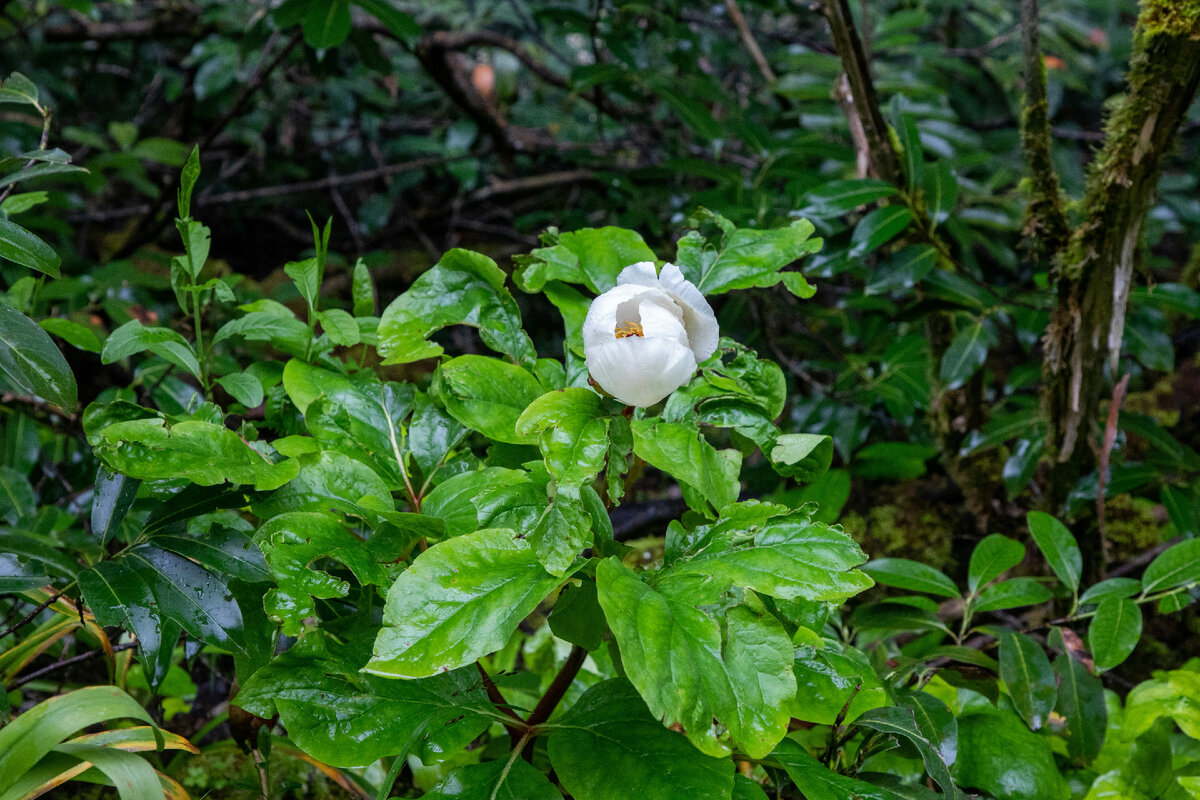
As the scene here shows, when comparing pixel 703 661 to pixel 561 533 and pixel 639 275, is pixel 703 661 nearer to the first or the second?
pixel 561 533

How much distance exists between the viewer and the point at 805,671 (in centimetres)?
61

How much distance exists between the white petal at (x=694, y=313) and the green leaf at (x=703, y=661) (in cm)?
16

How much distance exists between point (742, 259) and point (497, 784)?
446mm

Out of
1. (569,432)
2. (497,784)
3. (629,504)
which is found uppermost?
(569,432)

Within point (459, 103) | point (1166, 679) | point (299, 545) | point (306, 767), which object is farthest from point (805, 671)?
point (459, 103)

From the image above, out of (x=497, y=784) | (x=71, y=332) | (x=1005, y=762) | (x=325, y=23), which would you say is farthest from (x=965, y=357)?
(x=325, y=23)

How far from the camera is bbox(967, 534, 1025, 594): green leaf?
90 centimetres

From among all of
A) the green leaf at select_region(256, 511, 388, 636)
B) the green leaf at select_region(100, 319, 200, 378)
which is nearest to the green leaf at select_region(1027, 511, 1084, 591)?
the green leaf at select_region(256, 511, 388, 636)

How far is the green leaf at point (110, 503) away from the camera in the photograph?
2.21 feet

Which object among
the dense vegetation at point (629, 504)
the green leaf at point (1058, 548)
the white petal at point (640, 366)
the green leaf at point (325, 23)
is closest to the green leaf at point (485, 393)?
the dense vegetation at point (629, 504)

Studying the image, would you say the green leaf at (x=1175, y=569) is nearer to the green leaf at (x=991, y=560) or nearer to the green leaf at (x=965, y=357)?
the green leaf at (x=991, y=560)

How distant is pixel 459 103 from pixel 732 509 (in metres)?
1.81

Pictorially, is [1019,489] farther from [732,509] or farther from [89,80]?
[89,80]

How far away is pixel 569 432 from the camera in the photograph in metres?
0.50
